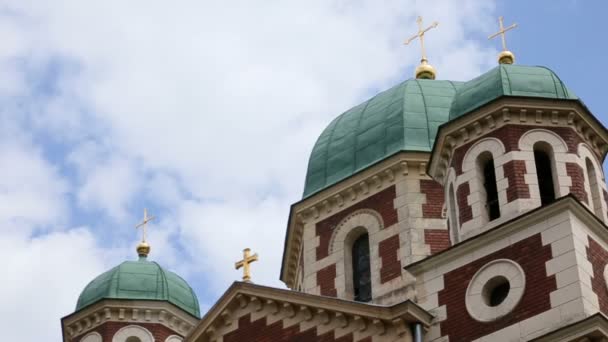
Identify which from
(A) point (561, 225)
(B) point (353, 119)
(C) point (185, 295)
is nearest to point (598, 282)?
(A) point (561, 225)

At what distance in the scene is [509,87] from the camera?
2711 centimetres

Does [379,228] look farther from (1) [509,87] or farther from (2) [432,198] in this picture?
(1) [509,87]

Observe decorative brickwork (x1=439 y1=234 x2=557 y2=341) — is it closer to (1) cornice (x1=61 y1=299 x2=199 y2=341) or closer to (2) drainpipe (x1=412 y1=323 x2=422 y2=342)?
(2) drainpipe (x1=412 y1=323 x2=422 y2=342)

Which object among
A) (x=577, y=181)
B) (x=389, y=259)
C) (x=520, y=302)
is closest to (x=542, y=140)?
(x=577, y=181)

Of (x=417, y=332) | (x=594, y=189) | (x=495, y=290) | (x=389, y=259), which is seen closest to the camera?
(x=417, y=332)

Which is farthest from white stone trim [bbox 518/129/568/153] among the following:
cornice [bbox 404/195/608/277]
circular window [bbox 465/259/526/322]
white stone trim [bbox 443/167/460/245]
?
circular window [bbox 465/259/526/322]

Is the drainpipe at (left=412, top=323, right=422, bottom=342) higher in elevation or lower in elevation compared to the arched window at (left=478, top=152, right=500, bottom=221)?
lower

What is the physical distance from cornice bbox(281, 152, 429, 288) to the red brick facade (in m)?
3.88

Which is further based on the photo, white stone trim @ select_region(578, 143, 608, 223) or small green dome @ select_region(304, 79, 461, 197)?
small green dome @ select_region(304, 79, 461, 197)

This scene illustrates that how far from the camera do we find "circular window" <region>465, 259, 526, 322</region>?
24.0 m

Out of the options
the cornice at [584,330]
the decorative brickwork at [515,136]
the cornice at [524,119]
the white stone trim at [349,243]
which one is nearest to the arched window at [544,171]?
the decorative brickwork at [515,136]

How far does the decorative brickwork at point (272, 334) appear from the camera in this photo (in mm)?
25500

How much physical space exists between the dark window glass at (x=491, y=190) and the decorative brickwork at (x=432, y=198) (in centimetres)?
489

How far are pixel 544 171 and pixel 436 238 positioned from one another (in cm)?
519
